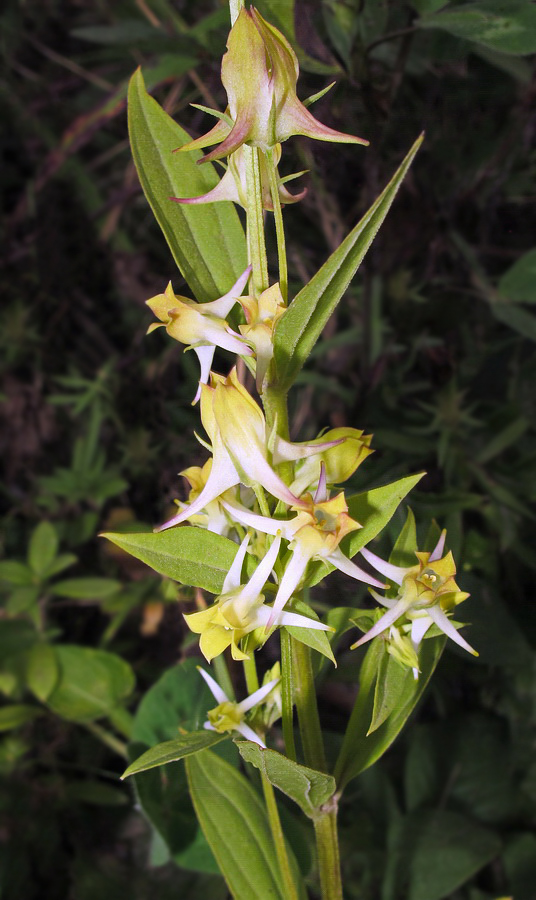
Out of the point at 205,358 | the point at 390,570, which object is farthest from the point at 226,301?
the point at 390,570

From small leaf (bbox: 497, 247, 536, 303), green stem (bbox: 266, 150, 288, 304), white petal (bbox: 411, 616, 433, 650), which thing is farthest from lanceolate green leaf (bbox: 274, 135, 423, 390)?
small leaf (bbox: 497, 247, 536, 303)

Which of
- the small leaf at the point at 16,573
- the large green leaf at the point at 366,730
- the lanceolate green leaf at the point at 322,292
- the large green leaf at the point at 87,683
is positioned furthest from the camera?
the small leaf at the point at 16,573

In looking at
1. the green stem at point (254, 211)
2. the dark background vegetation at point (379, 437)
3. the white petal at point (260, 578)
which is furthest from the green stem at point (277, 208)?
the dark background vegetation at point (379, 437)

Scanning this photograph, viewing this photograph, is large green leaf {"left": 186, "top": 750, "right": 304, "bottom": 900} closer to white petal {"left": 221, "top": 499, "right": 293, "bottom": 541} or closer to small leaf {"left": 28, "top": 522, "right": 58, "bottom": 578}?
white petal {"left": 221, "top": 499, "right": 293, "bottom": 541}

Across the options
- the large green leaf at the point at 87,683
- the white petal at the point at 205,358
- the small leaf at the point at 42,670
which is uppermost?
the white petal at the point at 205,358

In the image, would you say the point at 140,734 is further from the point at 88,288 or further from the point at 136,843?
the point at 88,288

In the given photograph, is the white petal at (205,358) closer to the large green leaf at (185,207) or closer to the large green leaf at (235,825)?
the large green leaf at (185,207)
